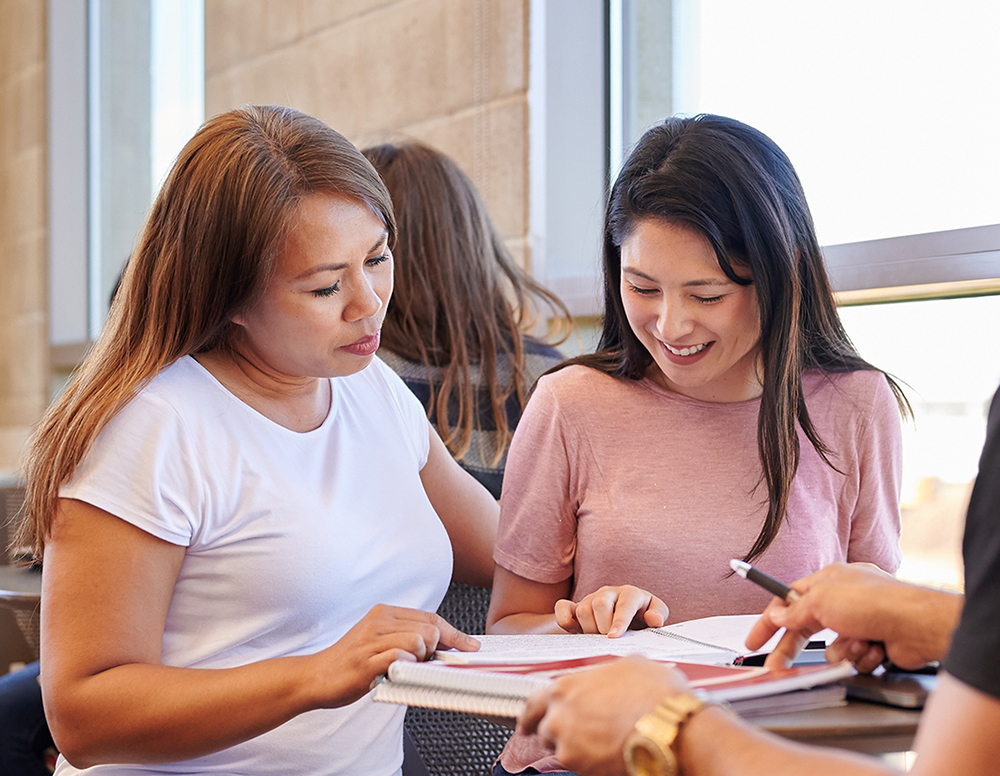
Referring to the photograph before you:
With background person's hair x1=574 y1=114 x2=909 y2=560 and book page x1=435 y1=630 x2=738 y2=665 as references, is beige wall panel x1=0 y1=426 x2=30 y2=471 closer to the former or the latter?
background person's hair x1=574 y1=114 x2=909 y2=560

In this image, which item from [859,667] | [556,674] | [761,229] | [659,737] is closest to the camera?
[659,737]

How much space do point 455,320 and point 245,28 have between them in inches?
72.2

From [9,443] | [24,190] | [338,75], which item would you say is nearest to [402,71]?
[338,75]

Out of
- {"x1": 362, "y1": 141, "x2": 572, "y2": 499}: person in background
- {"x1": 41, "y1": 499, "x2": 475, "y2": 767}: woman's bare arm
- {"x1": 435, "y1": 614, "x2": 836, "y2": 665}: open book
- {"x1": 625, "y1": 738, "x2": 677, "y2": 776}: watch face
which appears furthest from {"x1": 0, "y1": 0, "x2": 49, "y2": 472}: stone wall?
{"x1": 625, "y1": 738, "x2": 677, "y2": 776}: watch face

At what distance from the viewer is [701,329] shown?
1379 mm

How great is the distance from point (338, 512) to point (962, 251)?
110 cm

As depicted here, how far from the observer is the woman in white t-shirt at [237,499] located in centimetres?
105

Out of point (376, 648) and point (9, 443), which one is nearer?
point (376, 648)

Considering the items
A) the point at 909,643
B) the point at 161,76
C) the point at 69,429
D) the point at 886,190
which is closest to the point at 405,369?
the point at 69,429

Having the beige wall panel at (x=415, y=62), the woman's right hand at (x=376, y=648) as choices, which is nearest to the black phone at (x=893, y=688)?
the woman's right hand at (x=376, y=648)

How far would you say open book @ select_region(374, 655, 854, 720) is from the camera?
0.79m

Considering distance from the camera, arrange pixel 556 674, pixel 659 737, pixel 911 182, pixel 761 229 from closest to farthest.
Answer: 1. pixel 659 737
2. pixel 556 674
3. pixel 761 229
4. pixel 911 182

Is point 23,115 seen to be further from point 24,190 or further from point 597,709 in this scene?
point 597,709

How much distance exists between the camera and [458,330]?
1914 mm
